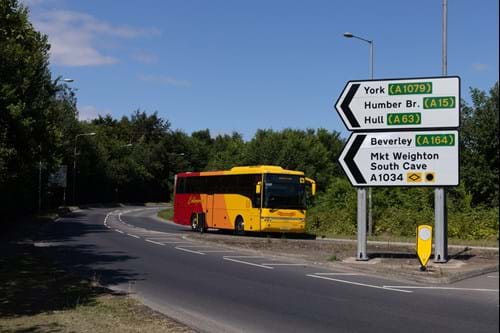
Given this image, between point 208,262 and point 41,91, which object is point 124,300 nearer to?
point 208,262

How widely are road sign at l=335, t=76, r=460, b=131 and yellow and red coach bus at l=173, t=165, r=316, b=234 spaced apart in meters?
13.7

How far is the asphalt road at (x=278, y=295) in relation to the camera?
343 inches

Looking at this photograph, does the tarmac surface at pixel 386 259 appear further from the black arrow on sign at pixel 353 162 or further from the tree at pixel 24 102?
the tree at pixel 24 102

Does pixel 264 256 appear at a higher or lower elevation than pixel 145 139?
lower

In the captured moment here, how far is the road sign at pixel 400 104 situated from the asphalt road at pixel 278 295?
360cm

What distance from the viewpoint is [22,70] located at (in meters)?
24.4

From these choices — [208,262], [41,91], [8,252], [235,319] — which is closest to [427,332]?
[235,319]

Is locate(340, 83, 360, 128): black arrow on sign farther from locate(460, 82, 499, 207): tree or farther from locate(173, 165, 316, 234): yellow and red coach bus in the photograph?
locate(173, 165, 316, 234): yellow and red coach bus

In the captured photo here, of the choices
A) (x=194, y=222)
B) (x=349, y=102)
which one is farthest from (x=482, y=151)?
(x=194, y=222)

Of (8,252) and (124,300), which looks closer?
(124,300)

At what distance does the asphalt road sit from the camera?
8711 mm

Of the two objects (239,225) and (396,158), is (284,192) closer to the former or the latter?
(239,225)

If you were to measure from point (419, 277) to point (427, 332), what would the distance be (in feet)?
18.1

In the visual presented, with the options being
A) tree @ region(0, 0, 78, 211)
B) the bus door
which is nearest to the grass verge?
tree @ region(0, 0, 78, 211)
